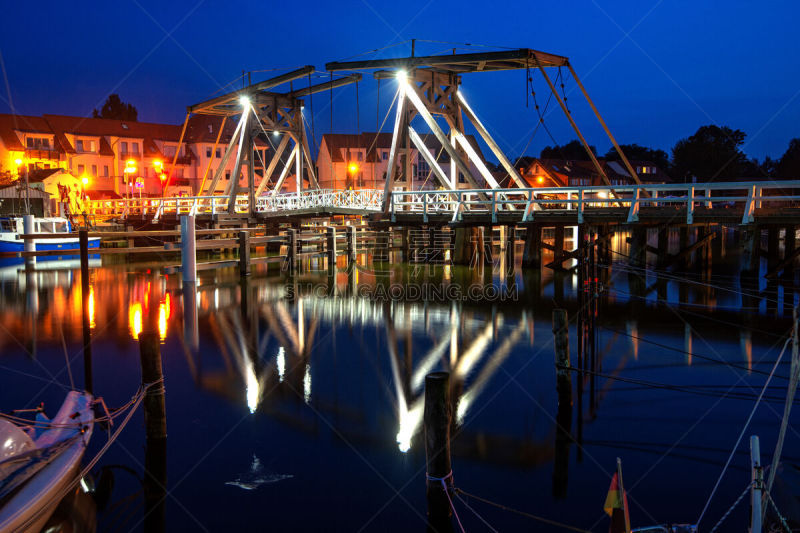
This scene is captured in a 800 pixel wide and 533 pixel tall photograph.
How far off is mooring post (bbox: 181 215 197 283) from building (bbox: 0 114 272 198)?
105ft

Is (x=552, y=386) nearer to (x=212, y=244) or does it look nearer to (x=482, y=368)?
(x=482, y=368)

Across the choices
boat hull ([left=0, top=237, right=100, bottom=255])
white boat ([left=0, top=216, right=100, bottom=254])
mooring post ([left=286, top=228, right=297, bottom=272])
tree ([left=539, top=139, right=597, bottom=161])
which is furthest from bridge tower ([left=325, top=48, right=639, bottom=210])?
tree ([left=539, top=139, right=597, bottom=161])

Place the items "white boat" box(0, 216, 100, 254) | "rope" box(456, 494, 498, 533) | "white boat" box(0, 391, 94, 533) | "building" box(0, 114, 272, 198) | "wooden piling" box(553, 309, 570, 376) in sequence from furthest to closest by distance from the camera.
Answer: "building" box(0, 114, 272, 198) → "white boat" box(0, 216, 100, 254) → "wooden piling" box(553, 309, 570, 376) → "rope" box(456, 494, 498, 533) → "white boat" box(0, 391, 94, 533)

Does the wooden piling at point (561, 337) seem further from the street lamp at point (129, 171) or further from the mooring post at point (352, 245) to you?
the street lamp at point (129, 171)

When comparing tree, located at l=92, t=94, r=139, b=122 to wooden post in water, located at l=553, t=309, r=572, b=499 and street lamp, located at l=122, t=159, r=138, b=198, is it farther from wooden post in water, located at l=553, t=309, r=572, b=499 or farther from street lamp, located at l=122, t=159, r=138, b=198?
wooden post in water, located at l=553, t=309, r=572, b=499

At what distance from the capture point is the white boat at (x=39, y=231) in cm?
3288

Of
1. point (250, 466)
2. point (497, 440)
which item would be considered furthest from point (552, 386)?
point (250, 466)

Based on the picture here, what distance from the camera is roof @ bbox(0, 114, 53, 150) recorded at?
177 ft

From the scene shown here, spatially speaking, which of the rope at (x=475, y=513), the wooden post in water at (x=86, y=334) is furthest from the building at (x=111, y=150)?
the rope at (x=475, y=513)

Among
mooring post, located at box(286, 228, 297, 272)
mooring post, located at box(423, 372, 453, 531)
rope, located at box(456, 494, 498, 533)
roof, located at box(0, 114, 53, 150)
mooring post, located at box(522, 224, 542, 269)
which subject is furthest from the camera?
roof, located at box(0, 114, 53, 150)

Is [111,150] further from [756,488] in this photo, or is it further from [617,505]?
[756,488]

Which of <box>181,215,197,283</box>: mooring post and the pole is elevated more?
<box>181,215,197,283</box>: mooring post

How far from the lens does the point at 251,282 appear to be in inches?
927

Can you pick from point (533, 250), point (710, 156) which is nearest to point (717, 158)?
point (710, 156)
